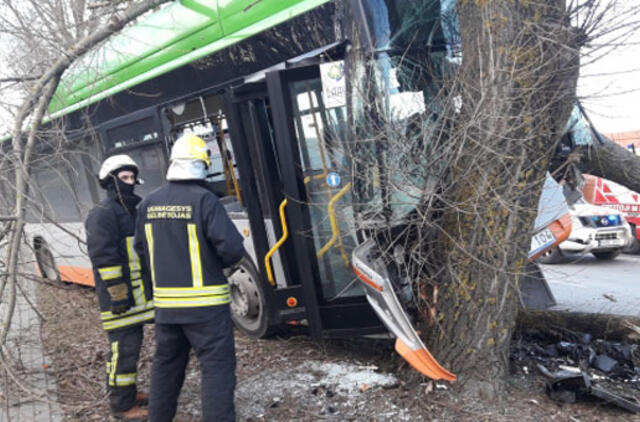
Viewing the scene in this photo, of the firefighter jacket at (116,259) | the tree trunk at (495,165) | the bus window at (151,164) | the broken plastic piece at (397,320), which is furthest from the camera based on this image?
the bus window at (151,164)

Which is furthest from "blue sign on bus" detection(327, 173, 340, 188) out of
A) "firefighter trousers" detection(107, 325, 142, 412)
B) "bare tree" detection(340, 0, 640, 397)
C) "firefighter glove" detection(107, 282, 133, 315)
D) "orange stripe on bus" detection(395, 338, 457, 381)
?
"firefighter trousers" detection(107, 325, 142, 412)

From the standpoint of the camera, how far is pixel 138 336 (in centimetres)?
387

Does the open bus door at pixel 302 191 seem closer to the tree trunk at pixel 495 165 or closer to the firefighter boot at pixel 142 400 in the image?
the tree trunk at pixel 495 165

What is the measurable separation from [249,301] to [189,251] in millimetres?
2052

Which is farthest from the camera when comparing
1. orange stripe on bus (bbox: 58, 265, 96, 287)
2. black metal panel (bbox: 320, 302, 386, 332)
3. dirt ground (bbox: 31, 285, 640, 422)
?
orange stripe on bus (bbox: 58, 265, 96, 287)

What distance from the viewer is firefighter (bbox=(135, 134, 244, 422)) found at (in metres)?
3.16

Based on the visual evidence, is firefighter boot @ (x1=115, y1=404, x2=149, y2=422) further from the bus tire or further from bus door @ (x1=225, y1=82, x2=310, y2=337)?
the bus tire

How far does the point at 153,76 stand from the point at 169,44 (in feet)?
1.28

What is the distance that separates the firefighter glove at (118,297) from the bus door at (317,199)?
1.29 m

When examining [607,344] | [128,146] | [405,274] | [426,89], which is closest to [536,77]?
[426,89]

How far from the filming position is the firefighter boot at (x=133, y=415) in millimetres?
3732

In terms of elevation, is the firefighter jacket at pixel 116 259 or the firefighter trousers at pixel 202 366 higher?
the firefighter jacket at pixel 116 259

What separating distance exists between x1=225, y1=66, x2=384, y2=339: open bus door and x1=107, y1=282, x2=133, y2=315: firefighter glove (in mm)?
1248

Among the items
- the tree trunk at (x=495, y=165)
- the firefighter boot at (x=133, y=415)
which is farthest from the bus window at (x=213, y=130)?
the tree trunk at (x=495, y=165)
